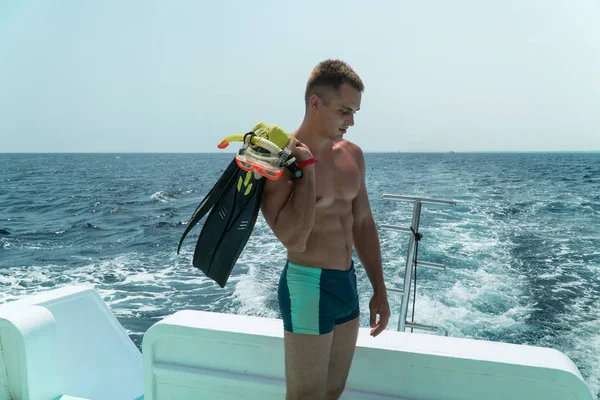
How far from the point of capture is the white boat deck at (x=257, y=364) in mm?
1713

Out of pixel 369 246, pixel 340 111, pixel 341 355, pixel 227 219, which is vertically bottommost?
pixel 341 355

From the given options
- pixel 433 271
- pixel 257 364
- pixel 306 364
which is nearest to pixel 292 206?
pixel 306 364

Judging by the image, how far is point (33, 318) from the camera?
2.16 meters

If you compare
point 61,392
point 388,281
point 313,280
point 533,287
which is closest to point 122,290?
point 388,281

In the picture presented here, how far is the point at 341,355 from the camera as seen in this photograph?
1.75 m

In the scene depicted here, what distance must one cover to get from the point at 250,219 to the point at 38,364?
1406mm

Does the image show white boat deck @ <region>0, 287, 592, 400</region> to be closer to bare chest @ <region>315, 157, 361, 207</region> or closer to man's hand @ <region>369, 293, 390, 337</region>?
man's hand @ <region>369, 293, 390, 337</region>

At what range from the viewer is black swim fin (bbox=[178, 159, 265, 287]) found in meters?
1.55

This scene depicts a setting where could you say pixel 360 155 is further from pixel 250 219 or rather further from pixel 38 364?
pixel 38 364

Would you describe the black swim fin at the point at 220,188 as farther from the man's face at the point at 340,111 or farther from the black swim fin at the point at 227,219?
the man's face at the point at 340,111

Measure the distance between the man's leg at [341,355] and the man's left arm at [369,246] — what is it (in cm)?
18

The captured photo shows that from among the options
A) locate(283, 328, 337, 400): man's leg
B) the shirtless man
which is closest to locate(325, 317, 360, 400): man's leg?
the shirtless man

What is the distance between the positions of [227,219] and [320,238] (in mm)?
341

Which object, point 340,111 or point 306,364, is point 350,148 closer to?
point 340,111
